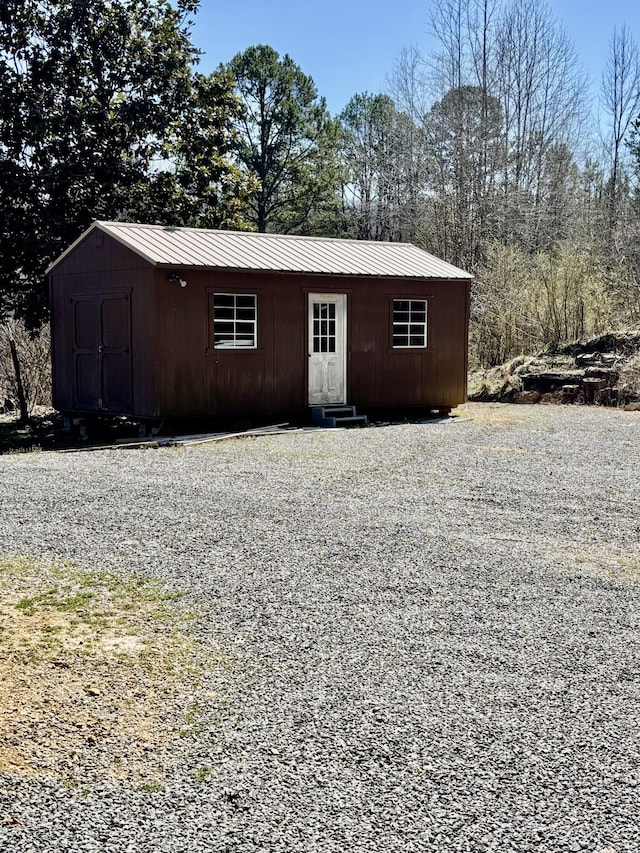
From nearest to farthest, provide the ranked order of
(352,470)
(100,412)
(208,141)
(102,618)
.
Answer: (102,618)
(352,470)
(100,412)
(208,141)

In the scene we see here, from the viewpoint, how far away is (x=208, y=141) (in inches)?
687

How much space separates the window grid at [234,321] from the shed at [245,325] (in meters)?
0.02

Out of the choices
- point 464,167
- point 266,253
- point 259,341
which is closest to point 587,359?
point 266,253

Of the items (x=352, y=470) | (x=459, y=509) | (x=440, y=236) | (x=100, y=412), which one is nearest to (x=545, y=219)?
(x=440, y=236)

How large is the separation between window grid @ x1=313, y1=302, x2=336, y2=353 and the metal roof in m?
0.60

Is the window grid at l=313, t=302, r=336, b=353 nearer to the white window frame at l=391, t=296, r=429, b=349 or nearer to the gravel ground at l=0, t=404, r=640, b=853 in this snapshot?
the white window frame at l=391, t=296, r=429, b=349

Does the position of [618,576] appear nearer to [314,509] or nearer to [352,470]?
[314,509]

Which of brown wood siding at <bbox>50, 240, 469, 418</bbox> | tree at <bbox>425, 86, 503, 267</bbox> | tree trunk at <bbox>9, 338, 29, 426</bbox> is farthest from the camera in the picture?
tree at <bbox>425, 86, 503, 267</bbox>

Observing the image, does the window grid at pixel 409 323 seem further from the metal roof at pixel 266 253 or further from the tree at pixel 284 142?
the tree at pixel 284 142

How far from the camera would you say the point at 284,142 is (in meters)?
30.0

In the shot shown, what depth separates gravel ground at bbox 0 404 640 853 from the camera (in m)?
2.72

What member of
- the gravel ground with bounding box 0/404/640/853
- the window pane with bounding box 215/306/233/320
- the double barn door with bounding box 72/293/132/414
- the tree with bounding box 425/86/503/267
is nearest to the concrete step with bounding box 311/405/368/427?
the window pane with bounding box 215/306/233/320

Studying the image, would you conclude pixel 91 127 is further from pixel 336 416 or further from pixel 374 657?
pixel 374 657

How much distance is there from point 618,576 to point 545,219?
2417cm
